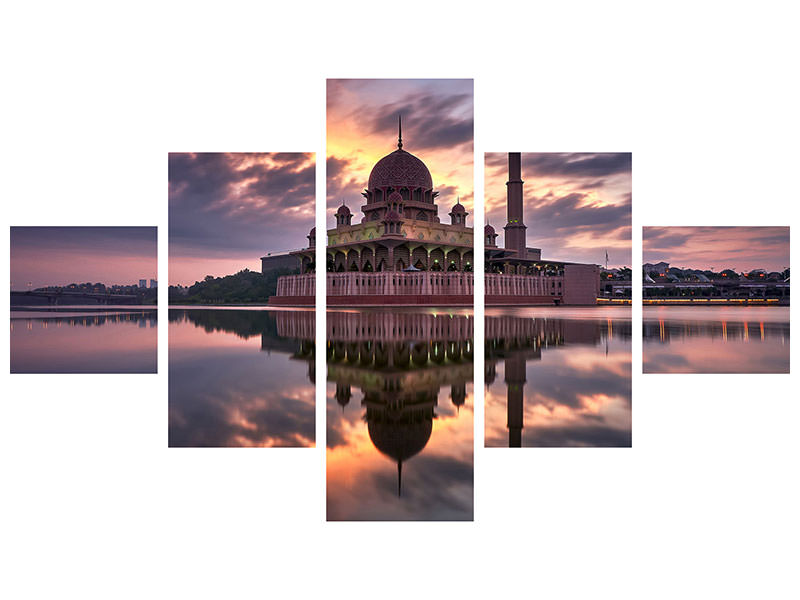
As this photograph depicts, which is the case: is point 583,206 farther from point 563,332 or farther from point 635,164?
point 563,332

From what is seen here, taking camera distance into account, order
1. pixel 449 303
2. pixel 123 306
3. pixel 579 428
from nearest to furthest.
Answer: pixel 579 428 → pixel 123 306 → pixel 449 303

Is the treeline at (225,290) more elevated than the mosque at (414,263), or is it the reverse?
the mosque at (414,263)

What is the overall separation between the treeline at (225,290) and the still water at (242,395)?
451 mm

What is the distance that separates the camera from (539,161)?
22.3 feet

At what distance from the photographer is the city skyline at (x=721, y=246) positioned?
7.12 metres

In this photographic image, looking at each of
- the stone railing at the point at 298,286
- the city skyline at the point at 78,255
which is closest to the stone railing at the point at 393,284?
the stone railing at the point at 298,286

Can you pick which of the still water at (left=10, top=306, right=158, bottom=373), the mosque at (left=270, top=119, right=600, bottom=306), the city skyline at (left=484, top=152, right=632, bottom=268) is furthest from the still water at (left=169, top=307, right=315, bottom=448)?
the mosque at (left=270, top=119, right=600, bottom=306)

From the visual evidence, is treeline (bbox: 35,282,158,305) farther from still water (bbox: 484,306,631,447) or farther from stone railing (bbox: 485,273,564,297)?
stone railing (bbox: 485,273,564,297)

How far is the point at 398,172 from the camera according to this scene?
106ft

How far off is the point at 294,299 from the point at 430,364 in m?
12.8

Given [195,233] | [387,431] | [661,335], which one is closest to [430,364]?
[387,431]

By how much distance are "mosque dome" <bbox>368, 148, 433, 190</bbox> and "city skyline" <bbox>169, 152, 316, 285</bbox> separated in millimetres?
25248

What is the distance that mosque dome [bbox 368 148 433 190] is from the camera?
31.9 meters
